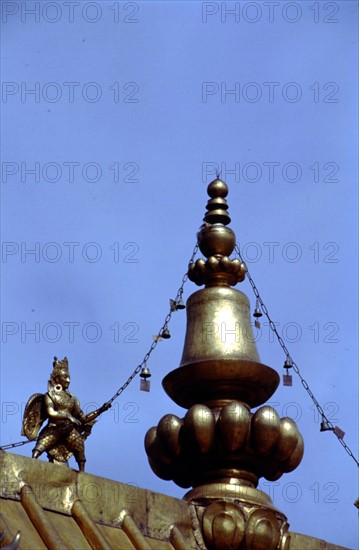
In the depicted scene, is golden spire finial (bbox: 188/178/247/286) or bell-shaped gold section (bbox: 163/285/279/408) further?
golden spire finial (bbox: 188/178/247/286)

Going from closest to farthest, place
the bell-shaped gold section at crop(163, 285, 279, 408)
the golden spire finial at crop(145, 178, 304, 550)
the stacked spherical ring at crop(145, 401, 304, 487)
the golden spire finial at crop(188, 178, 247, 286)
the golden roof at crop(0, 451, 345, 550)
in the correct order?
the golden roof at crop(0, 451, 345, 550) < the golden spire finial at crop(145, 178, 304, 550) < the stacked spherical ring at crop(145, 401, 304, 487) < the bell-shaped gold section at crop(163, 285, 279, 408) < the golden spire finial at crop(188, 178, 247, 286)

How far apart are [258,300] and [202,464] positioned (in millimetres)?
3023

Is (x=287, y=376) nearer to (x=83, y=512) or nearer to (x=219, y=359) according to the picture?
(x=219, y=359)

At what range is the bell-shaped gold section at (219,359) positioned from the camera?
25812 mm

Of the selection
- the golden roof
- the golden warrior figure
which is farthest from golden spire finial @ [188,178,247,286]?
the golden roof

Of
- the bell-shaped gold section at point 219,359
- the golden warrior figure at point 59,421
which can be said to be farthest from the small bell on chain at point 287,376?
the golden warrior figure at point 59,421

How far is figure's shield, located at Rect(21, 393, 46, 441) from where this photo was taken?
23.8 meters

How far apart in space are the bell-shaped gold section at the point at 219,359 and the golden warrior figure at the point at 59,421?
7.11ft

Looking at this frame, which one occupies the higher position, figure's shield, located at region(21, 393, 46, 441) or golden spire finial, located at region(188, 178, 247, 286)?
golden spire finial, located at region(188, 178, 247, 286)

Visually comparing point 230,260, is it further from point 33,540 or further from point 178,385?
point 33,540

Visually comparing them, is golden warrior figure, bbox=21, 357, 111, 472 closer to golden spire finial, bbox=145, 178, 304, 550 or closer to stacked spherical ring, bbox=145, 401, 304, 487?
stacked spherical ring, bbox=145, 401, 304, 487

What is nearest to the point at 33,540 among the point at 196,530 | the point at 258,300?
the point at 196,530

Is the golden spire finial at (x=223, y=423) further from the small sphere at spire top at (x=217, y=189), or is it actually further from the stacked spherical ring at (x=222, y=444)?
the small sphere at spire top at (x=217, y=189)

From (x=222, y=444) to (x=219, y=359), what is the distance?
4.29ft
